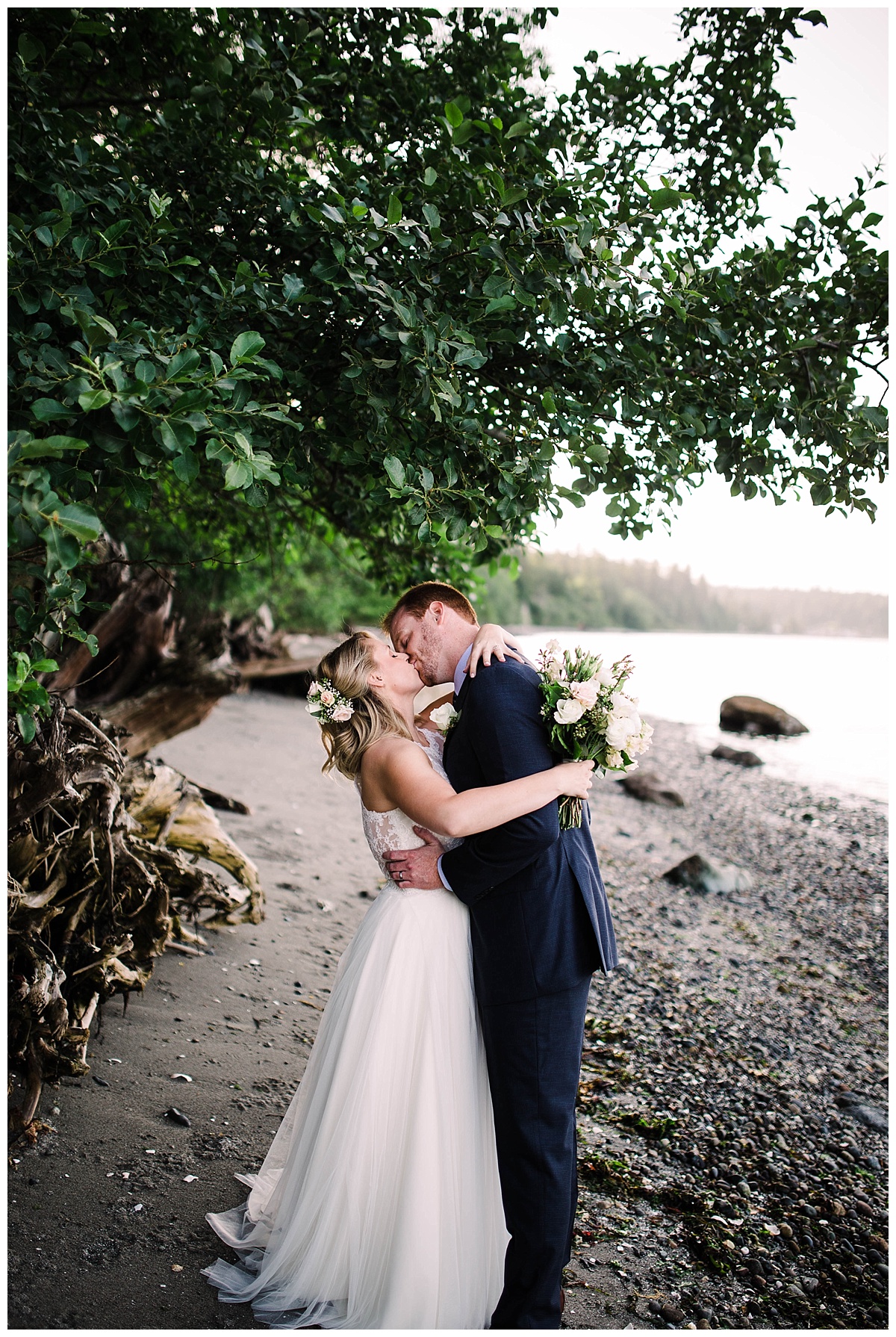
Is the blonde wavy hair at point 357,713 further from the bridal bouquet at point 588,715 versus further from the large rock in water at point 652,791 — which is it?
the large rock in water at point 652,791

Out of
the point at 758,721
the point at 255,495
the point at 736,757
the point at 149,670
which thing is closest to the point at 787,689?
the point at 758,721

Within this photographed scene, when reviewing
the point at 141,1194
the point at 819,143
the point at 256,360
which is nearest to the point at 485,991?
the point at 141,1194

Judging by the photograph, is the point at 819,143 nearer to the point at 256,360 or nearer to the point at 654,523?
the point at 654,523

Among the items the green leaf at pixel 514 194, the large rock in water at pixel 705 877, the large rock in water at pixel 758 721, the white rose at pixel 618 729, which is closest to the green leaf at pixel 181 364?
the green leaf at pixel 514 194

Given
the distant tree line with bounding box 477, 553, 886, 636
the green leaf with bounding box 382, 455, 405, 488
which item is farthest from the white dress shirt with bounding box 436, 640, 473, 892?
the distant tree line with bounding box 477, 553, 886, 636

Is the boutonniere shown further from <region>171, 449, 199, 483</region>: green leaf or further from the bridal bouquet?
<region>171, 449, 199, 483</region>: green leaf

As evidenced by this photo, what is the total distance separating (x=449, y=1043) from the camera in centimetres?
346

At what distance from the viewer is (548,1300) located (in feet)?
10.7

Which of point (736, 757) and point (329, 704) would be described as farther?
point (736, 757)

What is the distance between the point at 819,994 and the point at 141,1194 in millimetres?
6714

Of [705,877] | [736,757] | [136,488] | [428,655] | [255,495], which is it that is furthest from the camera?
[736,757]

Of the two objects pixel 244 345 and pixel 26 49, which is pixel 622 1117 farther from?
pixel 26 49

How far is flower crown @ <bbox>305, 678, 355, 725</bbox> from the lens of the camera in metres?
3.69

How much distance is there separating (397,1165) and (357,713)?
1.83 m
